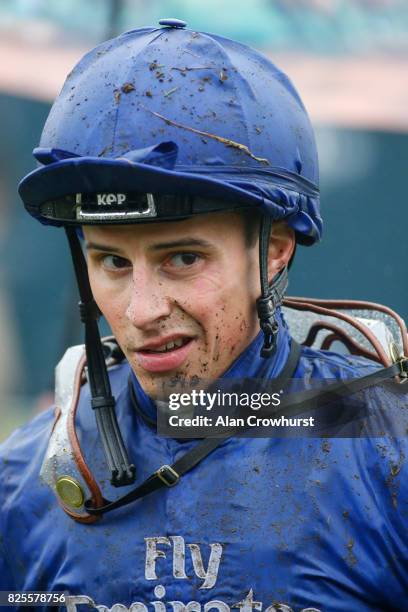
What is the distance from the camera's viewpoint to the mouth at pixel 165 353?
108 inches

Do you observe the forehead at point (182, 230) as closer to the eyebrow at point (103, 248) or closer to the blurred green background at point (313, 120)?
the eyebrow at point (103, 248)

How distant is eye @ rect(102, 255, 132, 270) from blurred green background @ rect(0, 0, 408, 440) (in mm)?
1983

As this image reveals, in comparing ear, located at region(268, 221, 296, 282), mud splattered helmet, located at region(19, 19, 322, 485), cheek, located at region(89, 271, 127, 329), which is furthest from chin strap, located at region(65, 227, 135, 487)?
ear, located at region(268, 221, 296, 282)

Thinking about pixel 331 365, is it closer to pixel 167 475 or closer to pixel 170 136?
pixel 167 475

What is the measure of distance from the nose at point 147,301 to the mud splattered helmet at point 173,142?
0.15 metres

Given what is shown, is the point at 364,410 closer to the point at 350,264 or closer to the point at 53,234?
the point at 350,264

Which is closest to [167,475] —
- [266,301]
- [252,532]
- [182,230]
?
[252,532]

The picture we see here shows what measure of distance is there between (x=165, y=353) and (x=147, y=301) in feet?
0.50

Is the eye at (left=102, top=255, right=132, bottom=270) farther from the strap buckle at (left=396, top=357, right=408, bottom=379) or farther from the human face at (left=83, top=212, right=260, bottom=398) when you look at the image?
the strap buckle at (left=396, top=357, right=408, bottom=379)

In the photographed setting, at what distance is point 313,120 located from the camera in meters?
4.77

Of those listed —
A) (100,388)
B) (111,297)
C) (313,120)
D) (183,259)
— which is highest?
(183,259)

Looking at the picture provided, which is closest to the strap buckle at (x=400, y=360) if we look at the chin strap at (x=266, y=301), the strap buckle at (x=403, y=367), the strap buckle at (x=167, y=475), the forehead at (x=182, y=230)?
the strap buckle at (x=403, y=367)

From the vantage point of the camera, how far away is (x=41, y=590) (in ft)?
9.69

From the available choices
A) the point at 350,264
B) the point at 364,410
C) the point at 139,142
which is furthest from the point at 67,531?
the point at 350,264
